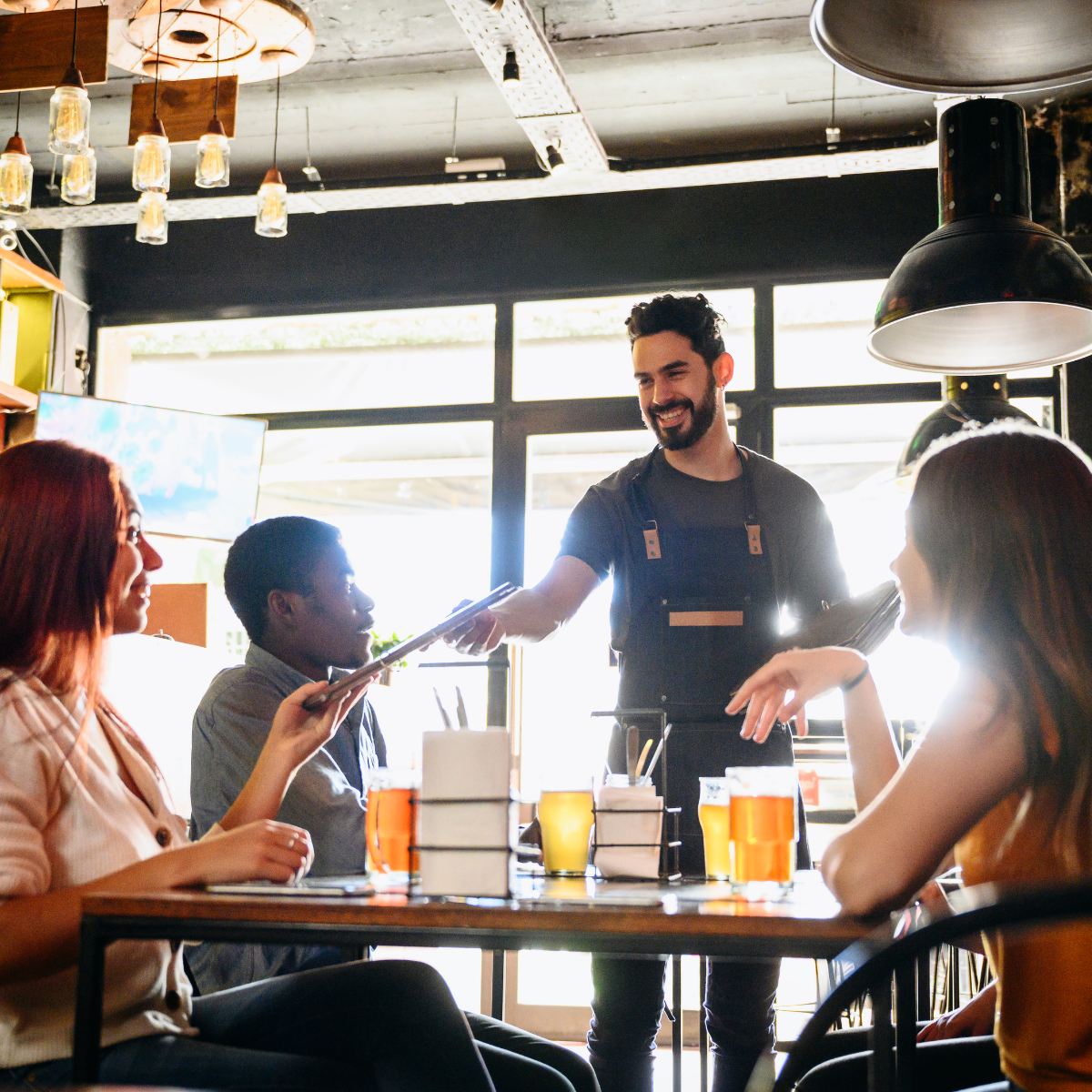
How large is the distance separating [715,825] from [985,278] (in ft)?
4.21

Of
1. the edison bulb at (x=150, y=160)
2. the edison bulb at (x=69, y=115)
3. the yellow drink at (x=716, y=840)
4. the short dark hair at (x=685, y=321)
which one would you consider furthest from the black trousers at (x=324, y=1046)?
the edison bulb at (x=150, y=160)

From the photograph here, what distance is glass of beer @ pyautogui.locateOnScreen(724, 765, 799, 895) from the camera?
4.32 feet

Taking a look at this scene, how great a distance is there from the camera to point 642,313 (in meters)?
2.51

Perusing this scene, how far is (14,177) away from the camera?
11.2 feet

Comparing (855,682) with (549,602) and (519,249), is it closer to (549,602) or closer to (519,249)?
(549,602)

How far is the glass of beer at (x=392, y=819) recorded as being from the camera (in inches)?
56.4

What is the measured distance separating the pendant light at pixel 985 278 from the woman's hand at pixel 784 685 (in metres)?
1.08

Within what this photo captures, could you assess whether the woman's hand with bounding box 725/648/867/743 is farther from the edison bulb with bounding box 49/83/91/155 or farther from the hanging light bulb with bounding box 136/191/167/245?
the hanging light bulb with bounding box 136/191/167/245

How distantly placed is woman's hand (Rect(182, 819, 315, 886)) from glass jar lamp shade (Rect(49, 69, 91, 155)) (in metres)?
2.38

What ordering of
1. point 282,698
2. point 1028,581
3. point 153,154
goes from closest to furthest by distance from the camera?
point 1028,581
point 282,698
point 153,154

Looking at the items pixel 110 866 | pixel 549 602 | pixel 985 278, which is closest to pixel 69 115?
pixel 549 602

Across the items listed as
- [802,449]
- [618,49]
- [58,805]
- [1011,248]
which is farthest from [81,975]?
[802,449]

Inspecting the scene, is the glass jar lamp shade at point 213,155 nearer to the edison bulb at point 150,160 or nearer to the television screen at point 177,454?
the edison bulb at point 150,160

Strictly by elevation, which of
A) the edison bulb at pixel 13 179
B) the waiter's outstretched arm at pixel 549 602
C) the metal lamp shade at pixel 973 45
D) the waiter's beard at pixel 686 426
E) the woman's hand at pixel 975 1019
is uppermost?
the edison bulb at pixel 13 179
